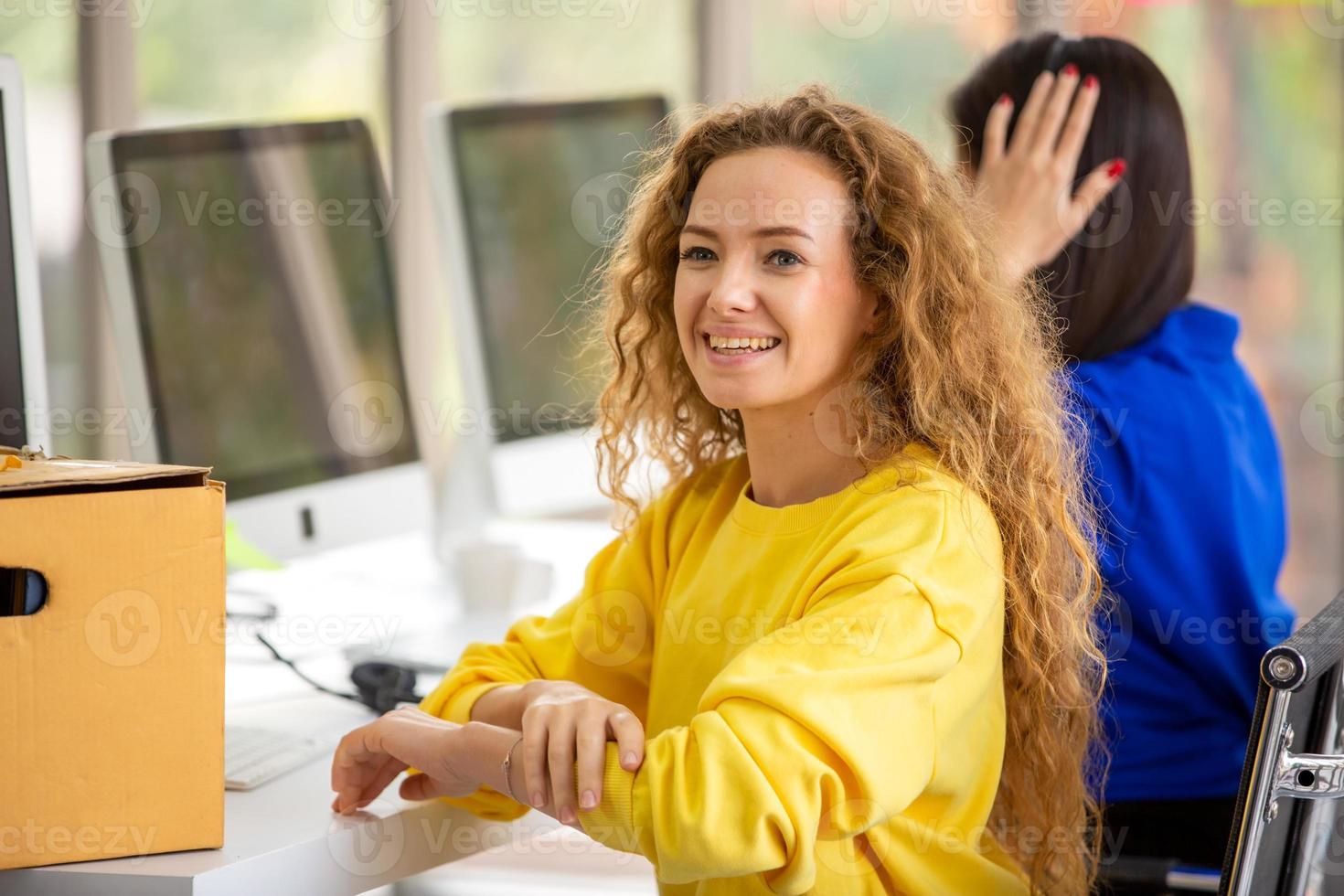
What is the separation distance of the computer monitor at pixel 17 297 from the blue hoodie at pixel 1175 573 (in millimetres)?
1084

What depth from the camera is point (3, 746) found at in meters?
0.97

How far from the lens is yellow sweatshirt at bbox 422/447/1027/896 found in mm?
974

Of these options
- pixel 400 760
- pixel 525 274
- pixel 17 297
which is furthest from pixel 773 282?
pixel 525 274

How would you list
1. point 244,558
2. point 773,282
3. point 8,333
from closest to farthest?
point 773,282, point 8,333, point 244,558

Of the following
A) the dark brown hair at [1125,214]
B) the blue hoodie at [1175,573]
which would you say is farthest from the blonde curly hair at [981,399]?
the dark brown hair at [1125,214]

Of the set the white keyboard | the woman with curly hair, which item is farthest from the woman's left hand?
the white keyboard

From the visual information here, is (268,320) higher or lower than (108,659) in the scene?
higher

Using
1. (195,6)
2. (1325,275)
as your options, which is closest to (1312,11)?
(1325,275)

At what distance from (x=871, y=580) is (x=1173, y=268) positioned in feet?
2.64

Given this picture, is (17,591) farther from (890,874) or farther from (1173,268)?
(1173,268)

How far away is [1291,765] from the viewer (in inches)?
38.2

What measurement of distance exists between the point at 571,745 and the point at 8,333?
0.77 m

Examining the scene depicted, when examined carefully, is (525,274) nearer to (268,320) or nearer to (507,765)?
(268,320)

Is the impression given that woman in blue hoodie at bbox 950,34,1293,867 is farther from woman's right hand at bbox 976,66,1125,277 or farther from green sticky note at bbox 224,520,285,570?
green sticky note at bbox 224,520,285,570
